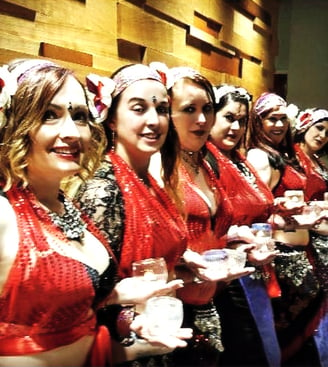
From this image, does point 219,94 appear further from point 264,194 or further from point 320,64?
point 320,64

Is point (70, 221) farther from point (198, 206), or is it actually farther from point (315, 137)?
point (315, 137)

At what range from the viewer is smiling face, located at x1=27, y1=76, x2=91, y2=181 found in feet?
5.19

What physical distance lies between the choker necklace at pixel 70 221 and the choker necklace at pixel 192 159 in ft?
3.06

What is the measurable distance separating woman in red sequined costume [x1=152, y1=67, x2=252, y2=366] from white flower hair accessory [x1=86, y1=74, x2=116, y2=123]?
409 mm

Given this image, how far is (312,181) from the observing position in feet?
13.5

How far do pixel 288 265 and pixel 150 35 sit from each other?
1.32 m

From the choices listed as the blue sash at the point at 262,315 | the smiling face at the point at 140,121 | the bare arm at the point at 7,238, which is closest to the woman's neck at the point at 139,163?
the smiling face at the point at 140,121

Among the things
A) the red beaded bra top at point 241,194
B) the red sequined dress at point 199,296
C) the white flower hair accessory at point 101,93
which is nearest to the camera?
the white flower hair accessory at point 101,93

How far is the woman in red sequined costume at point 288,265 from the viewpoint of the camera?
3.35m

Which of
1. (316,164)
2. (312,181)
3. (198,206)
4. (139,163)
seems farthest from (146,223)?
→ (316,164)

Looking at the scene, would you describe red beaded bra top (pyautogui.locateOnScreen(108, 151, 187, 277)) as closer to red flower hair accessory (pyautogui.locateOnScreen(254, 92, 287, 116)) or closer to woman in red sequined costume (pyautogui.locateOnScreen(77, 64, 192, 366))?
woman in red sequined costume (pyautogui.locateOnScreen(77, 64, 192, 366))

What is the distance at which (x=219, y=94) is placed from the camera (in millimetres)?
3074

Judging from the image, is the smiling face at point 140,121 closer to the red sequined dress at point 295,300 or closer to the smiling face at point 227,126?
the smiling face at point 227,126

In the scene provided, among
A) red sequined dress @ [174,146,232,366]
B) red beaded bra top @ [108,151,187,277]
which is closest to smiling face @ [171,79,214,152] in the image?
red sequined dress @ [174,146,232,366]
